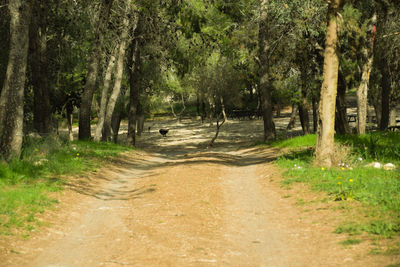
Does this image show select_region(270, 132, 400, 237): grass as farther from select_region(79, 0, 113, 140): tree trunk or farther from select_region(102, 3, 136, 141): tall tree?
select_region(102, 3, 136, 141): tall tree

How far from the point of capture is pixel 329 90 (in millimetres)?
12438

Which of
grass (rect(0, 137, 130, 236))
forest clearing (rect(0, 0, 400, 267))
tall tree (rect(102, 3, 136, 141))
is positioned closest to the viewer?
forest clearing (rect(0, 0, 400, 267))

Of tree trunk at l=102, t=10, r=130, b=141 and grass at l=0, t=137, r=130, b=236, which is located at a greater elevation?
tree trunk at l=102, t=10, r=130, b=141

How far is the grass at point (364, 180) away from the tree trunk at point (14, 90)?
7.26 metres

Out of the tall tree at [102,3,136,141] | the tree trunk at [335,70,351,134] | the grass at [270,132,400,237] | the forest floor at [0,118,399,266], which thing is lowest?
the forest floor at [0,118,399,266]

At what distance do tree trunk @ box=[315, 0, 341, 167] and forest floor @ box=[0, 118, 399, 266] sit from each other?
4.86ft

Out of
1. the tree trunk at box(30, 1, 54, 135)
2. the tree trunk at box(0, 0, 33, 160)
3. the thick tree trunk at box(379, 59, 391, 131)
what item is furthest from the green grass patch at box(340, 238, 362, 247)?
Answer: the thick tree trunk at box(379, 59, 391, 131)

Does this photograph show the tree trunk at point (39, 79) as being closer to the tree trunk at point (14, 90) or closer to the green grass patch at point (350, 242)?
the tree trunk at point (14, 90)

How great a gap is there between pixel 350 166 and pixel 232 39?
13.5 metres

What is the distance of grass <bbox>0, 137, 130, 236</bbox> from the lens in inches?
309

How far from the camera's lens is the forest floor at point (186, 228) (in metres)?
6.14

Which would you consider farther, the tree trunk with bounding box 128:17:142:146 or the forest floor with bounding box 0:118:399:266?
the tree trunk with bounding box 128:17:142:146

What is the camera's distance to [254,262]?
6055mm

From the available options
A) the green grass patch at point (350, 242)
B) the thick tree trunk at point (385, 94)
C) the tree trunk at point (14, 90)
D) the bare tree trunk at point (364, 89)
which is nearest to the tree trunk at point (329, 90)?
the green grass patch at point (350, 242)
